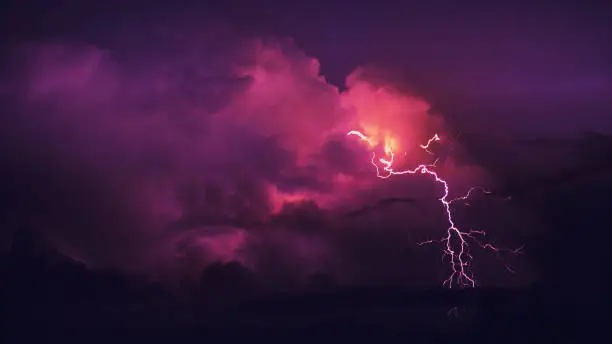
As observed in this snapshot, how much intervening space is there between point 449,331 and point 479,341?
4.17 feet

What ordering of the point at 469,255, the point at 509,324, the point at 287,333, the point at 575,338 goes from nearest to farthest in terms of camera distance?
1. the point at 469,255
2. the point at 575,338
3. the point at 509,324
4. the point at 287,333

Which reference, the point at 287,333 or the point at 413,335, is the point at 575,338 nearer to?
the point at 413,335

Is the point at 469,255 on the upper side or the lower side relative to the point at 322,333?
upper

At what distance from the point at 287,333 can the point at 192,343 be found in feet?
13.2

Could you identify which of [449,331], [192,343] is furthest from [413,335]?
[192,343]

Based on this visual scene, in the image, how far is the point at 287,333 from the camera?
971 inches

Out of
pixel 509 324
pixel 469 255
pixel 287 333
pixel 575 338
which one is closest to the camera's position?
pixel 469 255

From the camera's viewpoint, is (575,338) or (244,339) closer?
(575,338)

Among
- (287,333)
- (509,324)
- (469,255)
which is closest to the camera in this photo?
(469,255)

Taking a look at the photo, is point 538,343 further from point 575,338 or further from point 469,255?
point 469,255

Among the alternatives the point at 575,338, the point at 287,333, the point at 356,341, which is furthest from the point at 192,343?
the point at 575,338

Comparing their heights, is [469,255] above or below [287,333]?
above

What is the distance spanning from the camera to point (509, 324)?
23.1m

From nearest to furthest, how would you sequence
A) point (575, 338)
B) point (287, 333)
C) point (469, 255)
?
point (469, 255), point (575, 338), point (287, 333)
